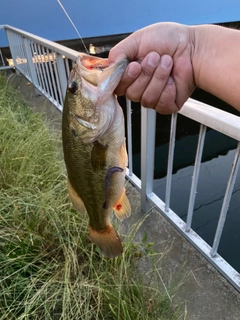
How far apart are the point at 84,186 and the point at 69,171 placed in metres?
0.09

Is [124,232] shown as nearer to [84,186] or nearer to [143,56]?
[84,186]

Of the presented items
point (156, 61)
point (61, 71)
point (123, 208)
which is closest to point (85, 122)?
point (156, 61)

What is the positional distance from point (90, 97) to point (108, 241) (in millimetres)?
702

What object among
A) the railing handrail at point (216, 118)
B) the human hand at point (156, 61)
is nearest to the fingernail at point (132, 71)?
the human hand at point (156, 61)

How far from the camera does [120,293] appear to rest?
1.59m

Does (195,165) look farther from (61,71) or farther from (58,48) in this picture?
(61,71)

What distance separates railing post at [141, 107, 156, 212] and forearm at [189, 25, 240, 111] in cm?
98

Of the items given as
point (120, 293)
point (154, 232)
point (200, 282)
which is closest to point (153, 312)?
point (120, 293)

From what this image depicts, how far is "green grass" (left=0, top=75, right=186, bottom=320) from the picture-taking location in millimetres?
1585

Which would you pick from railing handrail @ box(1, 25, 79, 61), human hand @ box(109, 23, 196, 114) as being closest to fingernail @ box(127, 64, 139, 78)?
human hand @ box(109, 23, 196, 114)

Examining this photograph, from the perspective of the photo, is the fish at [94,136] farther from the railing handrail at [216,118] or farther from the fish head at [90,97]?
→ the railing handrail at [216,118]

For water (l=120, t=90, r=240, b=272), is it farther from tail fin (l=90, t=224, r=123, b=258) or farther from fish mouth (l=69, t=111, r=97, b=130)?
fish mouth (l=69, t=111, r=97, b=130)

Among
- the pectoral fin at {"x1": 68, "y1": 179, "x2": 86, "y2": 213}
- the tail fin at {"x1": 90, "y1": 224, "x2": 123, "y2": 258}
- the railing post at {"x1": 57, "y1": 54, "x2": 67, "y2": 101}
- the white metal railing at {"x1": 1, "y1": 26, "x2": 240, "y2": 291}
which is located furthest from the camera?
the railing post at {"x1": 57, "y1": 54, "x2": 67, "y2": 101}

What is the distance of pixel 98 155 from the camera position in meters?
1.12
